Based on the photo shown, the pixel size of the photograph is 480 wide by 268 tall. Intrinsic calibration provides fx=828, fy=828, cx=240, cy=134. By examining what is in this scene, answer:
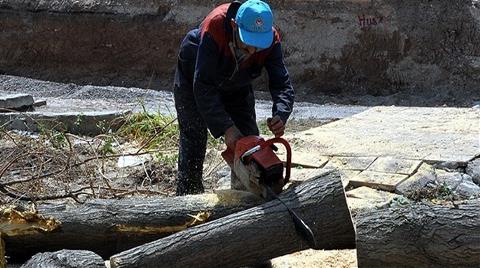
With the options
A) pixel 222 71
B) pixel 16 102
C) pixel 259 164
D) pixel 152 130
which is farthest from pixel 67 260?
pixel 16 102

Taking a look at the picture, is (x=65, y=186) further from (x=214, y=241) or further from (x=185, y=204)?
(x=214, y=241)

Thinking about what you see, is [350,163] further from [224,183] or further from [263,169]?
[263,169]

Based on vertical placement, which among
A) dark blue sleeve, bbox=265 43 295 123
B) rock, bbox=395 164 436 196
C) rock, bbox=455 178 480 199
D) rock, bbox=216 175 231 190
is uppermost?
dark blue sleeve, bbox=265 43 295 123

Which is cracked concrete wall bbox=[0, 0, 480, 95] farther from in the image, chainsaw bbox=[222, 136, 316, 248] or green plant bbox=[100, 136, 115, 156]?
chainsaw bbox=[222, 136, 316, 248]

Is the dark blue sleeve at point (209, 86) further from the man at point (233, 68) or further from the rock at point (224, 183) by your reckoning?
the rock at point (224, 183)

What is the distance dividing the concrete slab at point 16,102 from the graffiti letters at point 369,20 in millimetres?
4533

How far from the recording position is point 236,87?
5141 millimetres

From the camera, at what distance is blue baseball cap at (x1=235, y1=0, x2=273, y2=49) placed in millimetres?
4551

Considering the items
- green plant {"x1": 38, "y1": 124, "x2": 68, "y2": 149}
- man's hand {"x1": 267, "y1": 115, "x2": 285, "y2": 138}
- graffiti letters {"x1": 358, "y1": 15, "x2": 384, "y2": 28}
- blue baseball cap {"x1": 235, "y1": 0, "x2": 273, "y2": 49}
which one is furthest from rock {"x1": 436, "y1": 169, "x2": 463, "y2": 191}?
graffiti letters {"x1": 358, "y1": 15, "x2": 384, "y2": 28}

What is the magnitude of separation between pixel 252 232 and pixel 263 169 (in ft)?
1.11

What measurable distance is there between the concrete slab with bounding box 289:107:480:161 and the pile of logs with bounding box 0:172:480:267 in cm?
216

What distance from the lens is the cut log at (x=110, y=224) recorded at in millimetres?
4664

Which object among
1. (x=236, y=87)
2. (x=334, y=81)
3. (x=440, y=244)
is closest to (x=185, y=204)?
(x=236, y=87)

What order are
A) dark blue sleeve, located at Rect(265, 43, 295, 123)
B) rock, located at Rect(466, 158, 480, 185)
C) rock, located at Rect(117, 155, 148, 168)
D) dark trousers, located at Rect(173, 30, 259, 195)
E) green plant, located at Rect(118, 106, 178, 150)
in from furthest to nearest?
green plant, located at Rect(118, 106, 178, 150) → rock, located at Rect(117, 155, 148, 168) → rock, located at Rect(466, 158, 480, 185) → dark trousers, located at Rect(173, 30, 259, 195) → dark blue sleeve, located at Rect(265, 43, 295, 123)
